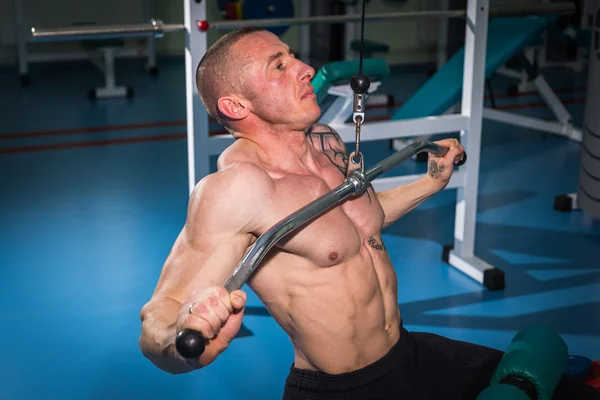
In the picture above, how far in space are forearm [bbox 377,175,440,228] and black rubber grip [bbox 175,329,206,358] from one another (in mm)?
1062

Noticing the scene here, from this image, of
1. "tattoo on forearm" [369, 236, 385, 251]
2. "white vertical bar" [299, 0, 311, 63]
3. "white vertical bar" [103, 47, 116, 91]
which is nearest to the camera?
"tattoo on forearm" [369, 236, 385, 251]

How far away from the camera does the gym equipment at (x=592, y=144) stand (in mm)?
4238

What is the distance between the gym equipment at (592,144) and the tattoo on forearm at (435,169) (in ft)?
7.24

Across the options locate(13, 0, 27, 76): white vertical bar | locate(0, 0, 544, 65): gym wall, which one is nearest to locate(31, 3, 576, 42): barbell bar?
locate(0, 0, 544, 65): gym wall

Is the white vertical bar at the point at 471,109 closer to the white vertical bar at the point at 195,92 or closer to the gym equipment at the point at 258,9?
the white vertical bar at the point at 195,92

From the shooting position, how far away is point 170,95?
7.81 m

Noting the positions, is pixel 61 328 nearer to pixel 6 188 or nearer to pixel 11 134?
pixel 6 188

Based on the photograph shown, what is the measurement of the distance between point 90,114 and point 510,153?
11.6ft

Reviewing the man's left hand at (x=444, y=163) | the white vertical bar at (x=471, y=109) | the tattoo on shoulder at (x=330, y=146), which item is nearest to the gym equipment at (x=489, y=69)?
the white vertical bar at (x=471, y=109)

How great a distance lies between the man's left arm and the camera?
7.57 ft

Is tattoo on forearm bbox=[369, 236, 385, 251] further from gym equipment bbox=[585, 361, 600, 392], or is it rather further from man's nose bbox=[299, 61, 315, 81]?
gym equipment bbox=[585, 361, 600, 392]

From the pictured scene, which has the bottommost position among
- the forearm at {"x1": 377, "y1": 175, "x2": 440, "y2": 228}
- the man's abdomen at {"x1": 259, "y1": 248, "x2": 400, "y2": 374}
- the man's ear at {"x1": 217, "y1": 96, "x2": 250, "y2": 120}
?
the man's abdomen at {"x1": 259, "y1": 248, "x2": 400, "y2": 374}

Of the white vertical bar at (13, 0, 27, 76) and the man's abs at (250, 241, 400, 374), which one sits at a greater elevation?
the white vertical bar at (13, 0, 27, 76)

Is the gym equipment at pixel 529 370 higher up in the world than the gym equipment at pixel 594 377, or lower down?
higher up
